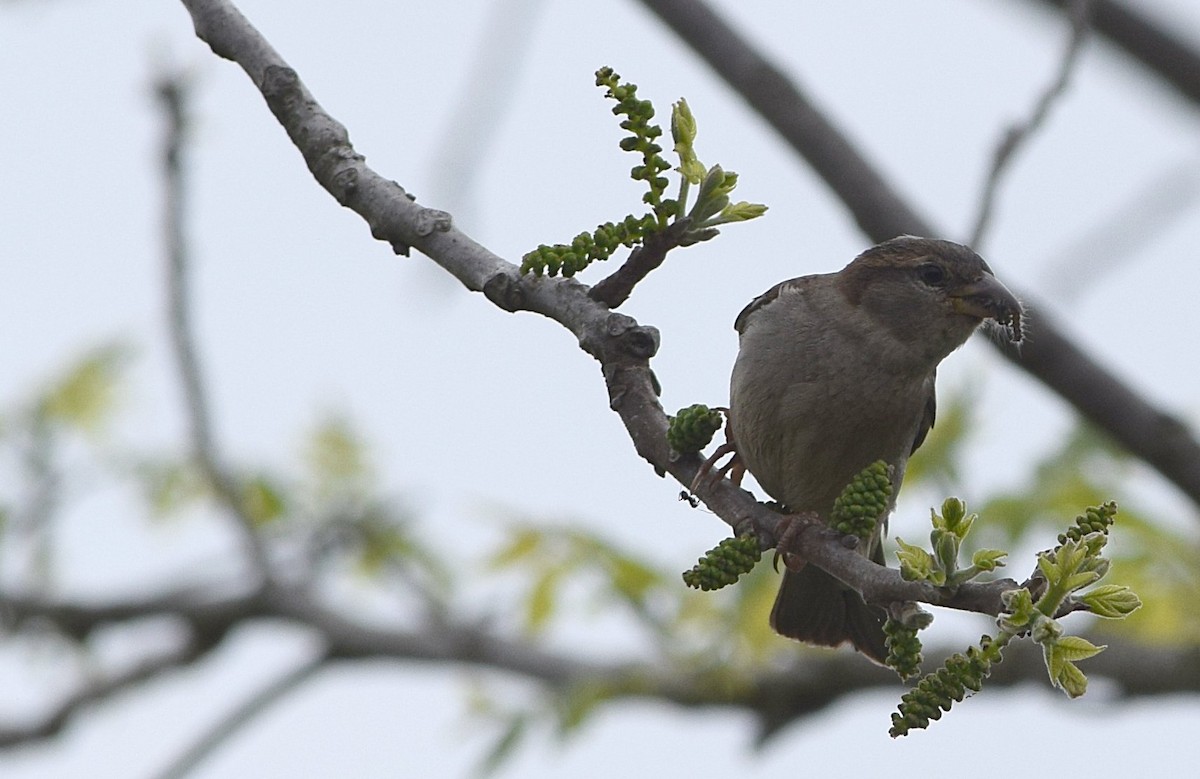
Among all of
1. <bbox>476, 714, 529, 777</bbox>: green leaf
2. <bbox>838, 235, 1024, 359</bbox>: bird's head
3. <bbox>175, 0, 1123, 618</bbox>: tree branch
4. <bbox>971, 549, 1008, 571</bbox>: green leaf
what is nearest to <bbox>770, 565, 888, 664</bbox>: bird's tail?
<bbox>838, 235, 1024, 359</bbox>: bird's head

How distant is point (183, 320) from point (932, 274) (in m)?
2.36

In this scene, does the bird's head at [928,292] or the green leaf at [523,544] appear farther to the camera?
the green leaf at [523,544]

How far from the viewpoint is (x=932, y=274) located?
4910 millimetres

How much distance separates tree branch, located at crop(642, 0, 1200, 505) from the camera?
4949 mm

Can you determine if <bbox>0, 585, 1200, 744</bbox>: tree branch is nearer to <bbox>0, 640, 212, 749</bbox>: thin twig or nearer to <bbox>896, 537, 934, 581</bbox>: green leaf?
<bbox>0, 640, 212, 749</bbox>: thin twig

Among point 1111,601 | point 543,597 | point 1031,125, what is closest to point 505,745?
point 543,597

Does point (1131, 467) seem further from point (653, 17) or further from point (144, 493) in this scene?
point (144, 493)

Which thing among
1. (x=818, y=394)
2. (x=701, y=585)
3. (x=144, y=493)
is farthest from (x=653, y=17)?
(x=144, y=493)

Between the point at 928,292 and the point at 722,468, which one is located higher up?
the point at 928,292

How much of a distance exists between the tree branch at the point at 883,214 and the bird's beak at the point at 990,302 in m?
0.28

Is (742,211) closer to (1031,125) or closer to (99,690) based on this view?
(1031,125)

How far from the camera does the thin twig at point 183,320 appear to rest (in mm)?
3941

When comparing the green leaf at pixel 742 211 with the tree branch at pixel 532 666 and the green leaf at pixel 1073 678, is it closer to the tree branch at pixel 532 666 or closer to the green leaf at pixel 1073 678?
the green leaf at pixel 1073 678

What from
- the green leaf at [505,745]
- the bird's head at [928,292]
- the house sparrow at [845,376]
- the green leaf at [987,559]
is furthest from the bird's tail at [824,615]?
the green leaf at [987,559]
